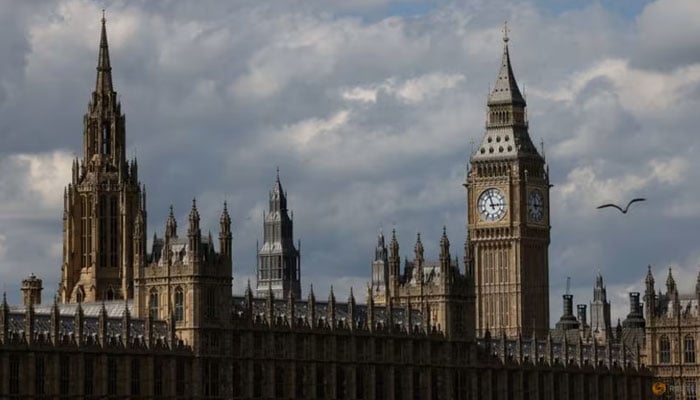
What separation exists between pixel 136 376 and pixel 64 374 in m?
8.17

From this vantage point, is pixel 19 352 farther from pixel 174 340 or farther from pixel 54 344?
pixel 174 340

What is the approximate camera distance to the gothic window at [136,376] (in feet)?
643

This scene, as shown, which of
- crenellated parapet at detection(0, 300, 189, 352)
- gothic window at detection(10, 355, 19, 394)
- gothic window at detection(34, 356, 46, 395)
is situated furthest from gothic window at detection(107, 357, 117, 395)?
gothic window at detection(10, 355, 19, 394)

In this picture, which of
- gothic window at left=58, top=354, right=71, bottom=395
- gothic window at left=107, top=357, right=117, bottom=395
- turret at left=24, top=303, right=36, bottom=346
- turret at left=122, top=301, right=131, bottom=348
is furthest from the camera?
turret at left=122, top=301, right=131, bottom=348

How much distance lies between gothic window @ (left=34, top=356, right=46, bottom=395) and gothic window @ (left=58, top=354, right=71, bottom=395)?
4.52 ft

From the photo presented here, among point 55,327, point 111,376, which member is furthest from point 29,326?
point 111,376

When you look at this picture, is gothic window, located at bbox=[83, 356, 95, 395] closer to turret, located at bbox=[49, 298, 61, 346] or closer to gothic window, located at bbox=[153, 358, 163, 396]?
turret, located at bbox=[49, 298, 61, 346]

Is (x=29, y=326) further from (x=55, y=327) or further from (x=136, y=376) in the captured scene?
(x=136, y=376)

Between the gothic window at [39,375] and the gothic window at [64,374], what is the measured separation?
1.38 meters

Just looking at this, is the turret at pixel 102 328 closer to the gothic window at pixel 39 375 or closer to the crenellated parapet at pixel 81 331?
the crenellated parapet at pixel 81 331

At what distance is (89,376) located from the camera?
19212 centimetres

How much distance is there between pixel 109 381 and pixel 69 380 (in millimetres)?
4575

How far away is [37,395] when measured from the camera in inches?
7377

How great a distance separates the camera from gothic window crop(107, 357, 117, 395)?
635 ft
